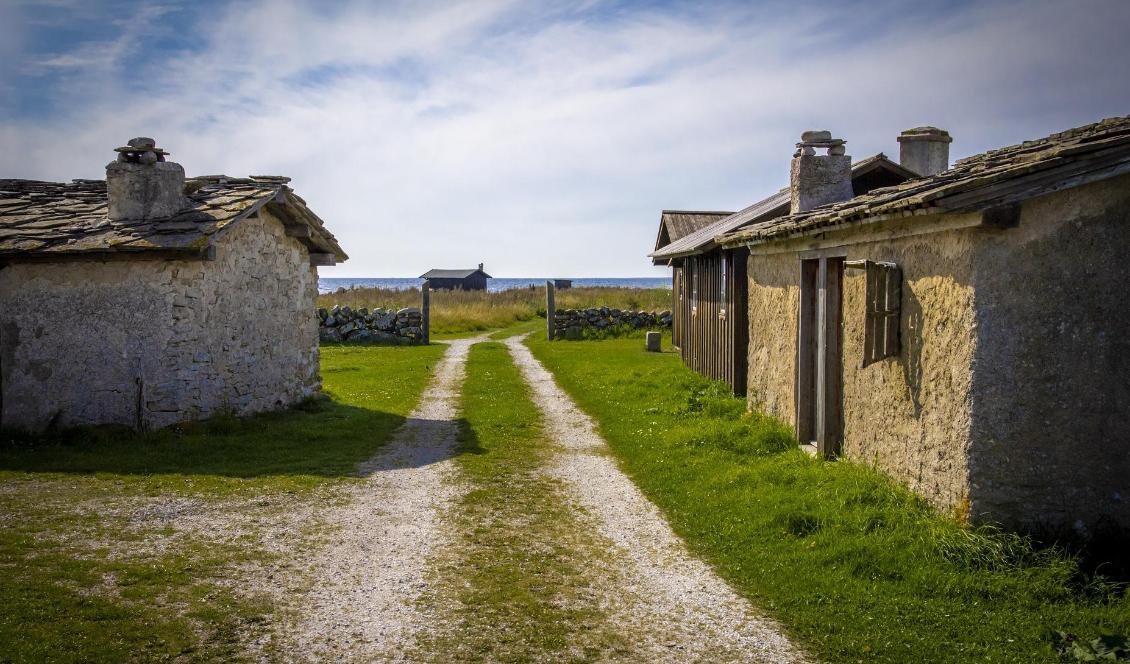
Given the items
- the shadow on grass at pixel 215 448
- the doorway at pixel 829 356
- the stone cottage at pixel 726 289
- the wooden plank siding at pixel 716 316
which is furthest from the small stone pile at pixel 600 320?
the doorway at pixel 829 356

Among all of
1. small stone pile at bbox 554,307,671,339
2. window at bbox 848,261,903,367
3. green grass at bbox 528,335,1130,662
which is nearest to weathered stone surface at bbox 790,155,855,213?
green grass at bbox 528,335,1130,662

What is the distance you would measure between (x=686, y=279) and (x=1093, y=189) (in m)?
14.4

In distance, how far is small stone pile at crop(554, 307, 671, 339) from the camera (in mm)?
28734

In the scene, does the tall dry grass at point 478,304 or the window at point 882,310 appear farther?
the tall dry grass at point 478,304

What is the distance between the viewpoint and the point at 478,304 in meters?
35.8

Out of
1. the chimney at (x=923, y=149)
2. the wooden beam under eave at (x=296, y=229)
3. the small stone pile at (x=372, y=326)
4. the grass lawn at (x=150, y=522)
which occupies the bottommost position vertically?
the grass lawn at (x=150, y=522)

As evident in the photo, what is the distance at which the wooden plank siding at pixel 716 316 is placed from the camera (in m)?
13.9

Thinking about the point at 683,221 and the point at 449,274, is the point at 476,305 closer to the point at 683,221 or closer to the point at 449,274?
the point at 683,221

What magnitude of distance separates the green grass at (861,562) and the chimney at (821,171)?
15.1ft

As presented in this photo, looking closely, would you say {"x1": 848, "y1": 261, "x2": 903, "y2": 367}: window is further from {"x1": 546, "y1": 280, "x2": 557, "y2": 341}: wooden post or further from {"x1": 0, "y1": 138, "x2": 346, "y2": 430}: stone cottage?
{"x1": 546, "y1": 280, "x2": 557, "y2": 341}: wooden post

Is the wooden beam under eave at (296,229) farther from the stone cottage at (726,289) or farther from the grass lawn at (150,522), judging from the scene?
the stone cottage at (726,289)

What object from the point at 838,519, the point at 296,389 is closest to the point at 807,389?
the point at 838,519

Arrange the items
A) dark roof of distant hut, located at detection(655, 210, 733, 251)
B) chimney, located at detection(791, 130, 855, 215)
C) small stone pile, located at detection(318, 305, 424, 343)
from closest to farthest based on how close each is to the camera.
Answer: chimney, located at detection(791, 130, 855, 215)
dark roof of distant hut, located at detection(655, 210, 733, 251)
small stone pile, located at detection(318, 305, 424, 343)

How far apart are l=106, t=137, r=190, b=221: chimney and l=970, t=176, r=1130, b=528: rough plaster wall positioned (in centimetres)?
1171
